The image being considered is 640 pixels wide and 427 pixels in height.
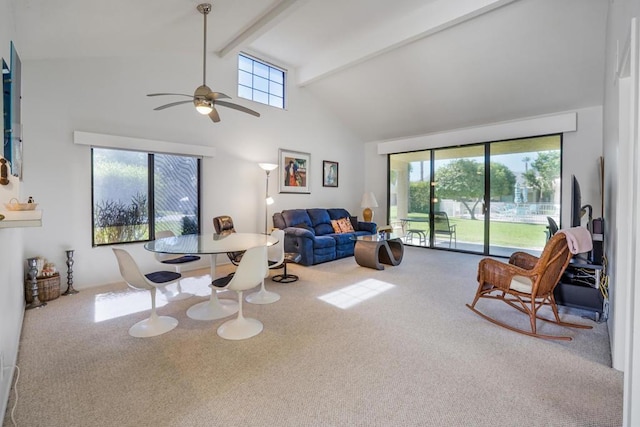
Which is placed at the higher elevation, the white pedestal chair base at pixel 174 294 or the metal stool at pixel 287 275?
the metal stool at pixel 287 275

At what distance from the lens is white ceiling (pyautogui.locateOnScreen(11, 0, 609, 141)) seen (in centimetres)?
314

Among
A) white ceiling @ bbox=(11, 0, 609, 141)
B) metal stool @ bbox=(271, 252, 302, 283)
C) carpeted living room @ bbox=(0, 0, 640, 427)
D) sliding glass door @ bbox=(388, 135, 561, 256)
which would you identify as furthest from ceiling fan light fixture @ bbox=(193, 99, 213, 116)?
sliding glass door @ bbox=(388, 135, 561, 256)

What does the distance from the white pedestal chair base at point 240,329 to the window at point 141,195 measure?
260 centimetres

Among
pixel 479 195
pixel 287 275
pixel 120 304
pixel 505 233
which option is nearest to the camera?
pixel 120 304

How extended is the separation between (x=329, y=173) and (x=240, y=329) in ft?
16.6

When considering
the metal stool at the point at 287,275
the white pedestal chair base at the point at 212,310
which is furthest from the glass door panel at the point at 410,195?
the white pedestal chair base at the point at 212,310

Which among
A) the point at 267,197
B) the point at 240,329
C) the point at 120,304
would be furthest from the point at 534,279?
the point at 267,197

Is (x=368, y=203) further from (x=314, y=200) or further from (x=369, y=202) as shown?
(x=314, y=200)

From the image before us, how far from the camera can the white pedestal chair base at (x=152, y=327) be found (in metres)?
2.62

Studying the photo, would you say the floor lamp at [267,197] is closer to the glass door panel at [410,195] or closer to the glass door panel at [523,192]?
the glass door panel at [410,195]

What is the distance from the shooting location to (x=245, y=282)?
258 centimetres

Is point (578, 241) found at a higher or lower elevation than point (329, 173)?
lower

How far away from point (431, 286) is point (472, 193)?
3186 mm

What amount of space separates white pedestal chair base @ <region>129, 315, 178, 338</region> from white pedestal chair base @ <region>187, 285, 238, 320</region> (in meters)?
0.22
